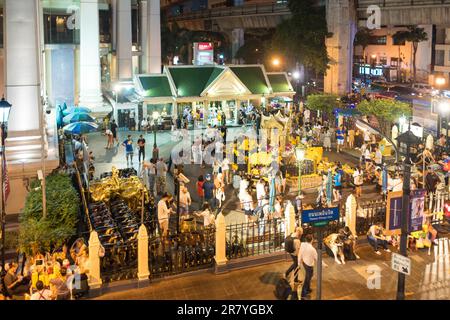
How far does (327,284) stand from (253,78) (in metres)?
26.3

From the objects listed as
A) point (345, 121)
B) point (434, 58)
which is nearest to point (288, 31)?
point (345, 121)

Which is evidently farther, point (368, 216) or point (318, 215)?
point (368, 216)

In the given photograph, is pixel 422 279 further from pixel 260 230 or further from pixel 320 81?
pixel 320 81

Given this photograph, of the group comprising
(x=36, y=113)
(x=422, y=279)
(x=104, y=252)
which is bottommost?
(x=422, y=279)

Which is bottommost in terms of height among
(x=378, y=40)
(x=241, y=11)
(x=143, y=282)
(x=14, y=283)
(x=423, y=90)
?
(x=143, y=282)

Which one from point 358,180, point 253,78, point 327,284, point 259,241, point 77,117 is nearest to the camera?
point 327,284

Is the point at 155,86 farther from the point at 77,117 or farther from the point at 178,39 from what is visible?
the point at 178,39

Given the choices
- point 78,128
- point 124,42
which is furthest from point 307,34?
point 78,128

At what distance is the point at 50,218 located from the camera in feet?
44.7

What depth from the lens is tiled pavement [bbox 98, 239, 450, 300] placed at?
12008 millimetres

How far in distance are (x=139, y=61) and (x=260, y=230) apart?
1487 inches

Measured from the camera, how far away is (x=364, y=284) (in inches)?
495
